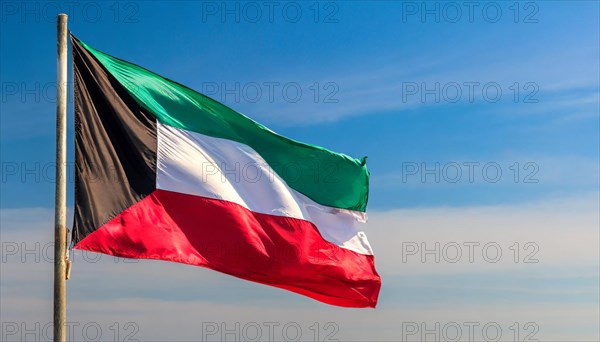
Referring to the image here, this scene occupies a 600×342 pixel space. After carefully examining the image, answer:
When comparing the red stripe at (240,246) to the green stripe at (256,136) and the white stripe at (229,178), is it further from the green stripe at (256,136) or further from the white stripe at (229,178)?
the green stripe at (256,136)

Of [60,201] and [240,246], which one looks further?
[240,246]

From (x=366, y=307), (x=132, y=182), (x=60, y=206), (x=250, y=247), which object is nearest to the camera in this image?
(x=60, y=206)

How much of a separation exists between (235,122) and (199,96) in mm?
1123

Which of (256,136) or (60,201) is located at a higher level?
(256,136)

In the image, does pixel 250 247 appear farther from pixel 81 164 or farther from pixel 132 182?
pixel 81 164

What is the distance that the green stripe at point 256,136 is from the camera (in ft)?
71.9

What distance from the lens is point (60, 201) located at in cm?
1923

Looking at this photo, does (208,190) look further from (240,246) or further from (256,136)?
(256,136)

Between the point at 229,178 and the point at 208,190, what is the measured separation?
0.80 metres

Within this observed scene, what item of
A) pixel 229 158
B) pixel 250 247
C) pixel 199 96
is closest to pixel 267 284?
pixel 250 247

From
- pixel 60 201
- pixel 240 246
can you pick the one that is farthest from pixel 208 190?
pixel 60 201

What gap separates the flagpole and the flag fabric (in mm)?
365

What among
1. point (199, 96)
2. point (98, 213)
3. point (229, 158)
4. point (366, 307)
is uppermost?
point (199, 96)

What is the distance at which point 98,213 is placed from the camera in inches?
784
